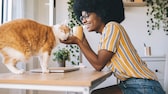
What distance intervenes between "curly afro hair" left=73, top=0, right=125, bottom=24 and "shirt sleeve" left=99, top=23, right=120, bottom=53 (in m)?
0.22

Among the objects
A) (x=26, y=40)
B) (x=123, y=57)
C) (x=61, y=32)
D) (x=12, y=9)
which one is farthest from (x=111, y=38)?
(x=12, y=9)

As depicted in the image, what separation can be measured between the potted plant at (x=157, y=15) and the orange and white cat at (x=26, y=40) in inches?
71.0

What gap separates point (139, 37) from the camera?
2.91 meters

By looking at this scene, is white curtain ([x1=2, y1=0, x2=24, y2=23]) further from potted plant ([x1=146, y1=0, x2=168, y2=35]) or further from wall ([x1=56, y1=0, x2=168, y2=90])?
potted plant ([x1=146, y1=0, x2=168, y2=35])

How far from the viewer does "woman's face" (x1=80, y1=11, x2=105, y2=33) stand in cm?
Result: 144

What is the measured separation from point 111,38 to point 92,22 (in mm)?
222

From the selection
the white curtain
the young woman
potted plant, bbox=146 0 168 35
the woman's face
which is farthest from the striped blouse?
potted plant, bbox=146 0 168 35

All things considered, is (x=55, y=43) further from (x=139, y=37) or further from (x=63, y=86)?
(x=139, y=37)

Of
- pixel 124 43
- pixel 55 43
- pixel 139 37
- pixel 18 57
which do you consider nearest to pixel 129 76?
pixel 124 43

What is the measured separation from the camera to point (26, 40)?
1.24m

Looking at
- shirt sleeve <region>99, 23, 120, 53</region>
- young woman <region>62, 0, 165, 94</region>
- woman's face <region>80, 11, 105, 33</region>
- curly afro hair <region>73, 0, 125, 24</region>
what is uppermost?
curly afro hair <region>73, 0, 125, 24</region>

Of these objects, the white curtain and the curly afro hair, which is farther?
the white curtain

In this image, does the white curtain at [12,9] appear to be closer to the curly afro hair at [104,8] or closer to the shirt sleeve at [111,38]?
the curly afro hair at [104,8]

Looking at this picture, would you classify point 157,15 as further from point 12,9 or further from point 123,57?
point 123,57
